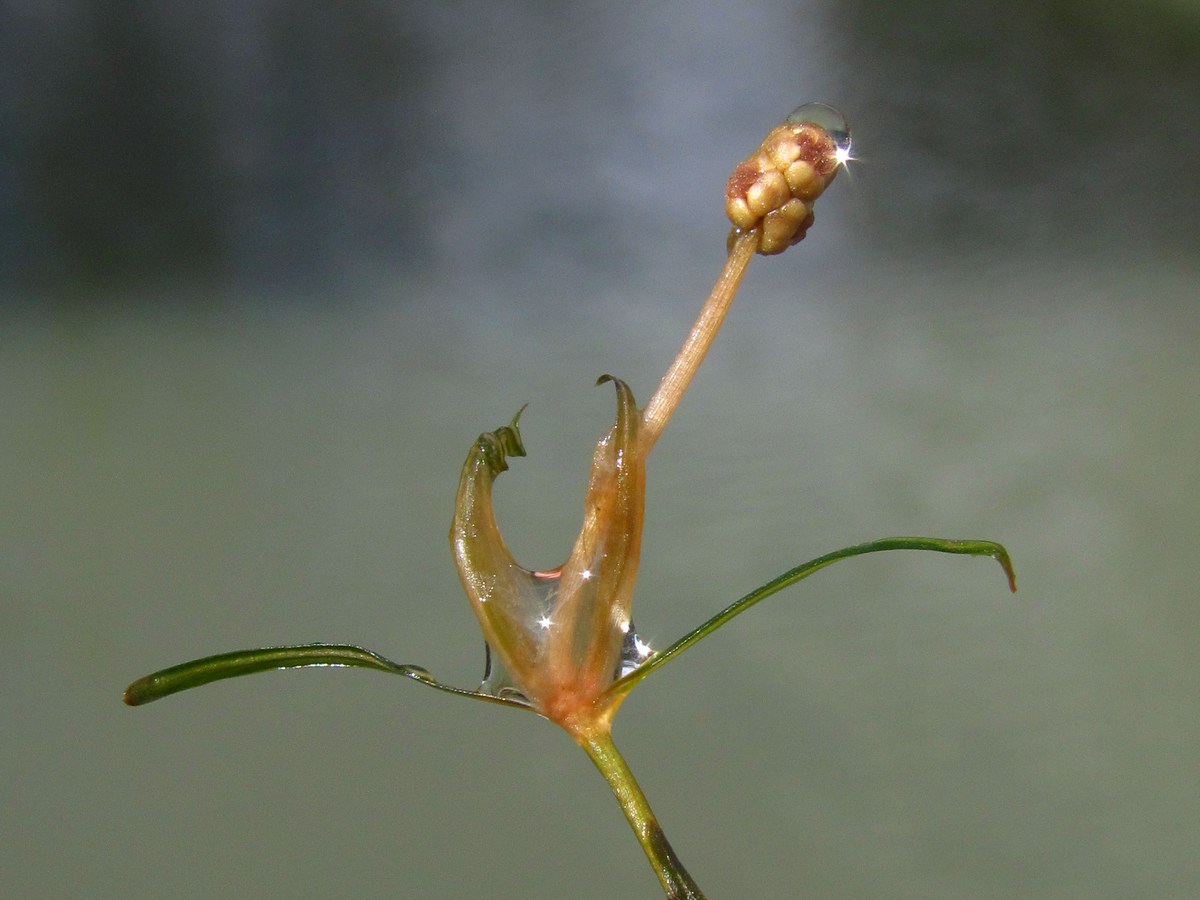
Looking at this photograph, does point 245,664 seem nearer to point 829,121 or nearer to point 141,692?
point 141,692

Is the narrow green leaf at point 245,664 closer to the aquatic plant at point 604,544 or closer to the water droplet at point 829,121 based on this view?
the aquatic plant at point 604,544

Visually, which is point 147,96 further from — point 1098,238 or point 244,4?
point 1098,238


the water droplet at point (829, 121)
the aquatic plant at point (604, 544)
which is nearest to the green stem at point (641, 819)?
the aquatic plant at point (604, 544)

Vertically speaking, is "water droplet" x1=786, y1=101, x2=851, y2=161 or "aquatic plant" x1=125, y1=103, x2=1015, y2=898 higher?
"water droplet" x1=786, y1=101, x2=851, y2=161

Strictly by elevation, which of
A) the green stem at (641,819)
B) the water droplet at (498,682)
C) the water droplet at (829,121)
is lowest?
the green stem at (641,819)

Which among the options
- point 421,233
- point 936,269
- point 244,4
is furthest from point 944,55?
point 244,4

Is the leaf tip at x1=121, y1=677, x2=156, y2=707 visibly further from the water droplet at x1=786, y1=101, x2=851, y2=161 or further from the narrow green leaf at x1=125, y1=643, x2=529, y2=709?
the water droplet at x1=786, y1=101, x2=851, y2=161

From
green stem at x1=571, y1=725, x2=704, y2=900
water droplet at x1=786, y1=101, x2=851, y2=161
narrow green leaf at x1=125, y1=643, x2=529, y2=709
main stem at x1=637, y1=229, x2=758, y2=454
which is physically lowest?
green stem at x1=571, y1=725, x2=704, y2=900

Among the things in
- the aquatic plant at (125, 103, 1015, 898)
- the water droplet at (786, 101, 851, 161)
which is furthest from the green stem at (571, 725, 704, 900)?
the water droplet at (786, 101, 851, 161)
